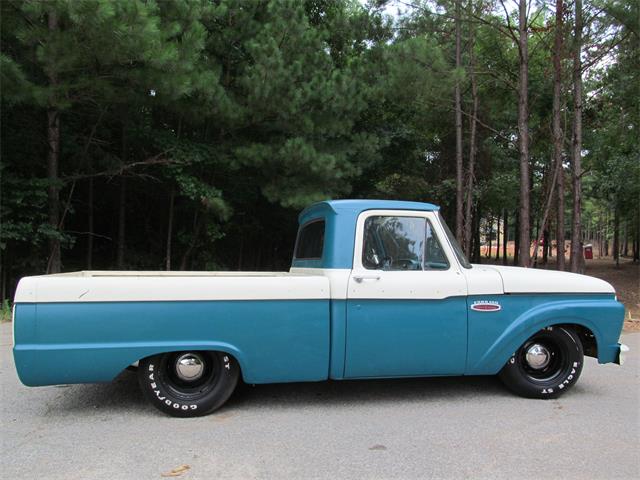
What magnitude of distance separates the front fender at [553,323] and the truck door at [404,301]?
10.7 inches

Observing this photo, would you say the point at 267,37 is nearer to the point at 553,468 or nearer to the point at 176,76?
the point at 176,76

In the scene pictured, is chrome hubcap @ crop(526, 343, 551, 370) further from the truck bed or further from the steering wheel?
the truck bed

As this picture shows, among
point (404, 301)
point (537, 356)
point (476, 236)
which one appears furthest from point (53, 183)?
point (476, 236)

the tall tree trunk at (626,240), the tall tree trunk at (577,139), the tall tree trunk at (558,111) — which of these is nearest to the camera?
A: the tall tree trunk at (558,111)

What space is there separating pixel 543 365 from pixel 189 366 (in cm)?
339

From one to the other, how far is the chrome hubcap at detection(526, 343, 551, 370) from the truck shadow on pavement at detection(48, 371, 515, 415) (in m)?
0.40

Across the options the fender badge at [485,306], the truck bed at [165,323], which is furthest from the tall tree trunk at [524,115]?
the truck bed at [165,323]

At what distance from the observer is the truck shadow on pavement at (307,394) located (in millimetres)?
4574

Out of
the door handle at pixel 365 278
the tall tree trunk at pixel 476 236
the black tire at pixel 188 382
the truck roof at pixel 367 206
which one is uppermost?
the tall tree trunk at pixel 476 236

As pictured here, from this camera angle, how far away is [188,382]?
4316mm

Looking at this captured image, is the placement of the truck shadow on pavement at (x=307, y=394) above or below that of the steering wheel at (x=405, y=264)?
below

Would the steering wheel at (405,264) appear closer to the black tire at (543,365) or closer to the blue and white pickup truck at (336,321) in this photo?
the blue and white pickup truck at (336,321)

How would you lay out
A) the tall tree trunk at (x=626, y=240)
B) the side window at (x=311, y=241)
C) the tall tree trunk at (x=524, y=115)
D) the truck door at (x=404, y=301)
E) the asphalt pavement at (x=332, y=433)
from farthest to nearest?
the tall tree trunk at (x=626, y=240)
the tall tree trunk at (x=524, y=115)
the side window at (x=311, y=241)
the truck door at (x=404, y=301)
the asphalt pavement at (x=332, y=433)

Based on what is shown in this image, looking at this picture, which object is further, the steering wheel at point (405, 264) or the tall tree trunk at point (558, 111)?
the tall tree trunk at point (558, 111)
